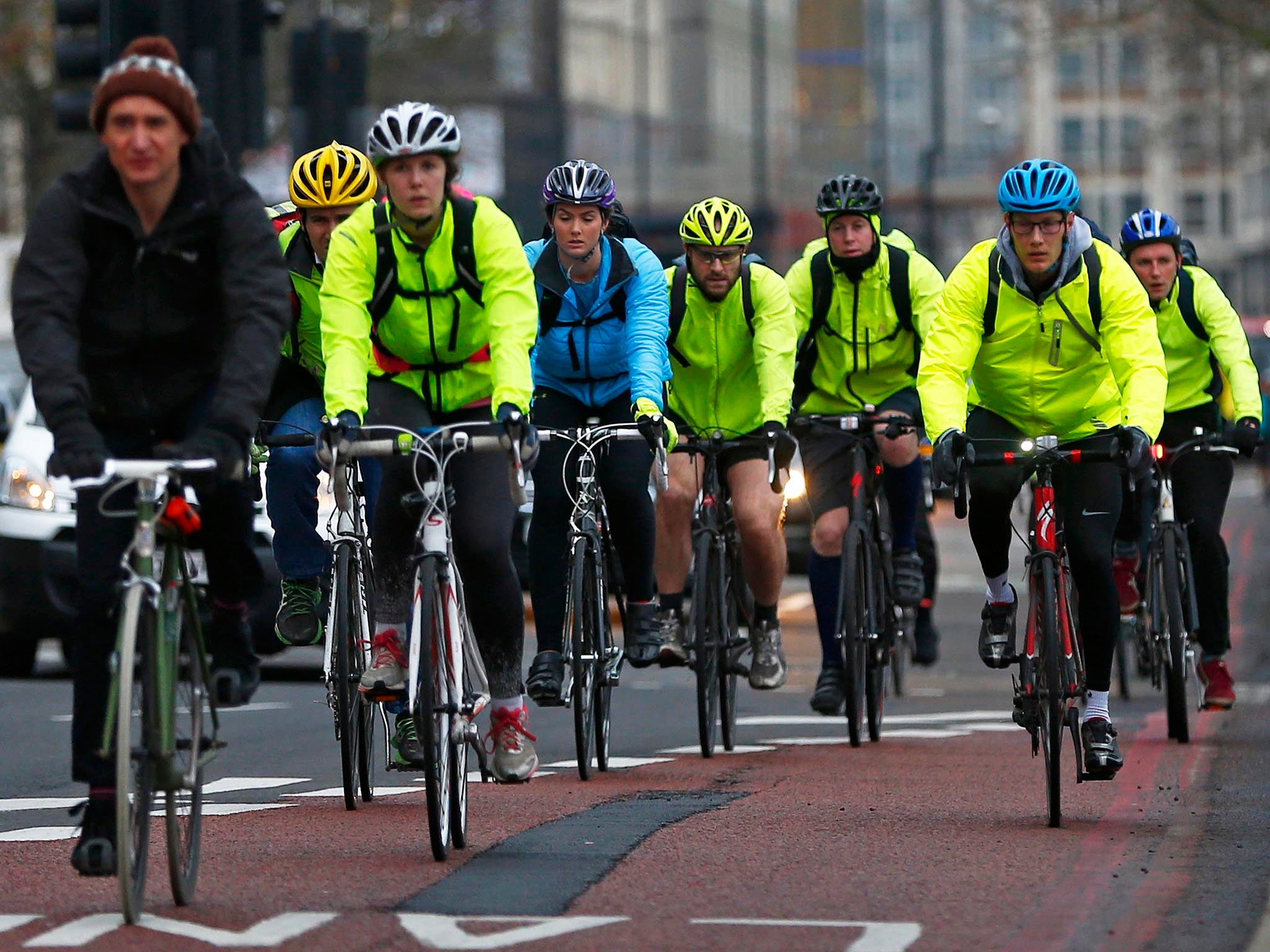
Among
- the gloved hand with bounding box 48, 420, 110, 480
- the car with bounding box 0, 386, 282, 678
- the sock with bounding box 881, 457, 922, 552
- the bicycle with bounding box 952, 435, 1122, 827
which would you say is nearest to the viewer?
the gloved hand with bounding box 48, 420, 110, 480

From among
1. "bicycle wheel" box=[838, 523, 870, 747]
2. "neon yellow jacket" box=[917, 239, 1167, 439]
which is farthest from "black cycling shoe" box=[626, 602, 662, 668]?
"neon yellow jacket" box=[917, 239, 1167, 439]

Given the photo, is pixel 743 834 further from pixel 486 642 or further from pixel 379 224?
pixel 379 224

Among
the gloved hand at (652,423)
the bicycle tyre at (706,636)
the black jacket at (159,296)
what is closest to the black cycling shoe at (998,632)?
the gloved hand at (652,423)

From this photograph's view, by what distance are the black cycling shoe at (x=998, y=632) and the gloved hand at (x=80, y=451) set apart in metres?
3.83

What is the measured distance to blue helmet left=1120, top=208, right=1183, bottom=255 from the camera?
12.1 metres

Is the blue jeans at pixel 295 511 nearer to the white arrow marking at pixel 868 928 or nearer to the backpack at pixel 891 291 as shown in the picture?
the backpack at pixel 891 291

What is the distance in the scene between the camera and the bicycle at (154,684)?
6.46 m

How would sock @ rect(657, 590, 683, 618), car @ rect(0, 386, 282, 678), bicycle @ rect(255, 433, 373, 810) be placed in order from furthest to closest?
1. car @ rect(0, 386, 282, 678)
2. sock @ rect(657, 590, 683, 618)
3. bicycle @ rect(255, 433, 373, 810)

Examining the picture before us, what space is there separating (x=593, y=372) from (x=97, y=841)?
4381mm

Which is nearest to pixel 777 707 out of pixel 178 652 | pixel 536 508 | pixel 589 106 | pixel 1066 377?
pixel 536 508

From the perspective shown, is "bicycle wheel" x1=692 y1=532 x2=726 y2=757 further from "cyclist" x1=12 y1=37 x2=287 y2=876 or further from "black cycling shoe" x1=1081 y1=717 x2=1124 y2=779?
"cyclist" x1=12 y1=37 x2=287 y2=876

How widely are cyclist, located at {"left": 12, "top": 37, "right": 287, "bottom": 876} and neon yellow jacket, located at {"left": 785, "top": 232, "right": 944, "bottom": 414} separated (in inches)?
214

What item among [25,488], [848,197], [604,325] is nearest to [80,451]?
[604,325]

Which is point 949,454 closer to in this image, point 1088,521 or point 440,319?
point 1088,521
